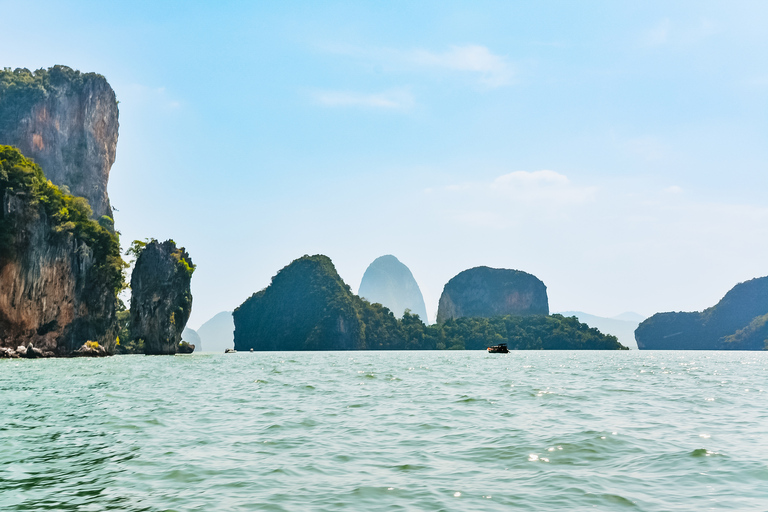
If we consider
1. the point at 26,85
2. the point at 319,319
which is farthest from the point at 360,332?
the point at 26,85

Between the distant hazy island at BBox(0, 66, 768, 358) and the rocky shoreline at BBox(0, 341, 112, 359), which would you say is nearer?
the rocky shoreline at BBox(0, 341, 112, 359)

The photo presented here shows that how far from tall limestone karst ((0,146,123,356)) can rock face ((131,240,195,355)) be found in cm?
758

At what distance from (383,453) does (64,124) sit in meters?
141

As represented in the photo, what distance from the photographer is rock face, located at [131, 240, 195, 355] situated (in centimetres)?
9981

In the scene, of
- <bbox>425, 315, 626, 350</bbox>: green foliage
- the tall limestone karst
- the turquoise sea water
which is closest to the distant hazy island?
the tall limestone karst

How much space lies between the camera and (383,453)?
516 inches

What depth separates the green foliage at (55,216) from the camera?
6925cm

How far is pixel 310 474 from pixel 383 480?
154 centimetres

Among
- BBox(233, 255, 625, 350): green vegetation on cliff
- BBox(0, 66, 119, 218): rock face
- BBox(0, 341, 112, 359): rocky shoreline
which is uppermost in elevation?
BBox(0, 66, 119, 218): rock face

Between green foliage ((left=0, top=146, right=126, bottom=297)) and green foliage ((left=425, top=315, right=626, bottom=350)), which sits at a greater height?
green foliage ((left=0, top=146, right=126, bottom=297))

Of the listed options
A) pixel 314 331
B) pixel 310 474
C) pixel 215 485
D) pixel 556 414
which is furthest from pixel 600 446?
pixel 314 331

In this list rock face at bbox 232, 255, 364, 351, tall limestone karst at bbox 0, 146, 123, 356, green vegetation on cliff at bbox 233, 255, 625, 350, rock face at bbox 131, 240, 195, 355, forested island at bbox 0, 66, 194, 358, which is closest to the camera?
tall limestone karst at bbox 0, 146, 123, 356

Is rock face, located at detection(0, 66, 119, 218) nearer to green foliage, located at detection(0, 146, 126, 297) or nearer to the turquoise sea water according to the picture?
green foliage, located at detection(0, 146, 126, 297)

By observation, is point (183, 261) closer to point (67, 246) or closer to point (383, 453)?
point (67, 246)
